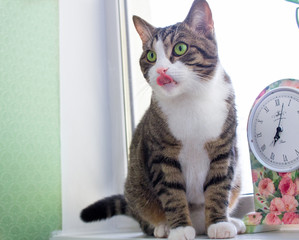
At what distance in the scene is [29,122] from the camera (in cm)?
131

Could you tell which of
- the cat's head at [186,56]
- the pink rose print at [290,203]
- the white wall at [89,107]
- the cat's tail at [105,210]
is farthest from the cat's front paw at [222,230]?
the white wall at [89,107]

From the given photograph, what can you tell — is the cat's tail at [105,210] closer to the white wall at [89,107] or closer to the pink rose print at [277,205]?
the white wall at [89,107]

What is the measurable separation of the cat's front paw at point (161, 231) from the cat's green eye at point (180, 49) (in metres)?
0.44

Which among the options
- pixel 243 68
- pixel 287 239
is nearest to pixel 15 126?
pixel 243 68

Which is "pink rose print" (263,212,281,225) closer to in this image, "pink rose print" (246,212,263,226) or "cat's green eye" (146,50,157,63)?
"pink rose print" (246,212,263,226)

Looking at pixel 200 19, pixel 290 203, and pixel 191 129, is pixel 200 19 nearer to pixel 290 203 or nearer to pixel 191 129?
pixel 191 129

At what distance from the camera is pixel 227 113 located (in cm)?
95

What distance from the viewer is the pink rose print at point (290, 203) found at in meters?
0.83

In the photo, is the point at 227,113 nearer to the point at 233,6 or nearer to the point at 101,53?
the point at 233,6

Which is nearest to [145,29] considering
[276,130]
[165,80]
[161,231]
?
[165,80]

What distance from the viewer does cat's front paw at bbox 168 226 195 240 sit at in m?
0.84

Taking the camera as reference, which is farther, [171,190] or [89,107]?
[89,107]

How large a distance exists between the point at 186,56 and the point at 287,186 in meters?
0.38

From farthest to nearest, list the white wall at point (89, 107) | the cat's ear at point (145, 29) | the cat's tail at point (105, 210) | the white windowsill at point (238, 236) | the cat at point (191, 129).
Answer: the white wall at point (89, 107) → the cat's tail at point (105, 210) → the cat's ear at point (145, 29) → the cat at point (191, 129) → the white windowsill at point (238, 236)
